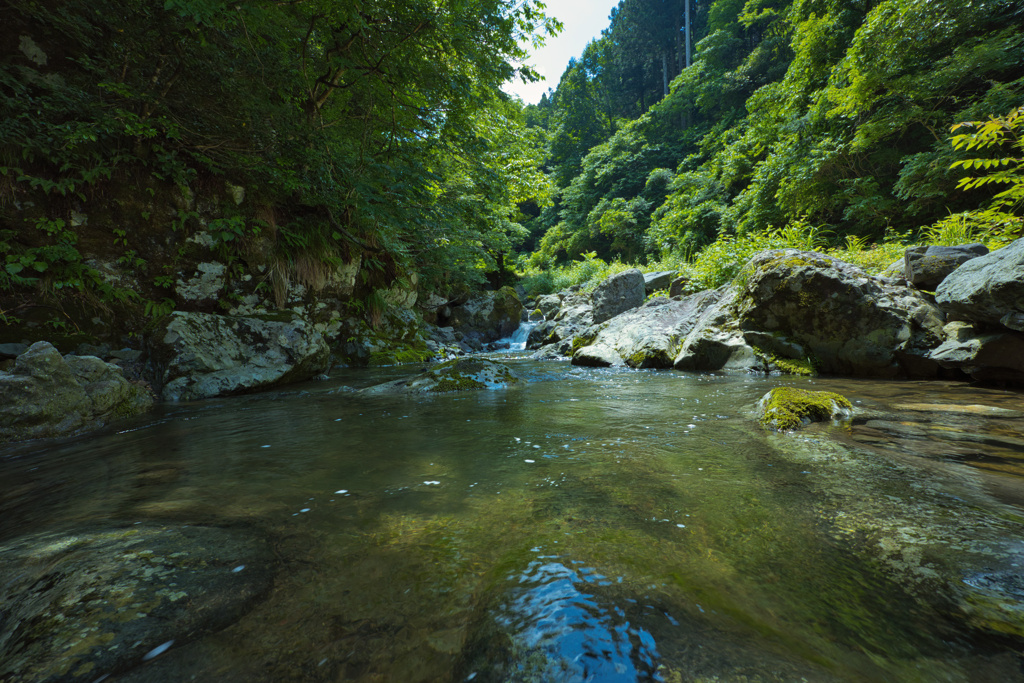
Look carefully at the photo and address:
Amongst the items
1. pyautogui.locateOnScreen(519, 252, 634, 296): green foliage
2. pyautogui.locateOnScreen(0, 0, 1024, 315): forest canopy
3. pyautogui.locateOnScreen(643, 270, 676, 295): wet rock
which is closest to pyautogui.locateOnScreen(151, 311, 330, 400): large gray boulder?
pyautogui.locateOnScreen(0, 0, 1024, 315): forest canopy

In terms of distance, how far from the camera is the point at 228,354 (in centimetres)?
528

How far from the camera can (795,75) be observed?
12.8 metres

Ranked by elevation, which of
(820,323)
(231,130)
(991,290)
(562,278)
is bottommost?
(820,323)

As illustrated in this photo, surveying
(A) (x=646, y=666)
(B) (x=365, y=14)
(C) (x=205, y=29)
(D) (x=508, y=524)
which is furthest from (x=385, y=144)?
(A) (x=646, y=666)

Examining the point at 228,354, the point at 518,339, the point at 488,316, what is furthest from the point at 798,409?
the point at 488,316

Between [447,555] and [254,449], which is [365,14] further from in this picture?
[447,555]

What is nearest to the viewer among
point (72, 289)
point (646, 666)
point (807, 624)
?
point (646, 666)

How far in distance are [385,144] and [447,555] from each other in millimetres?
8208

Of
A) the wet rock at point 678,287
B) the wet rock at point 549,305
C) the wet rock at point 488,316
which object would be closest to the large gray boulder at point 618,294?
the wet rock at point 678,287

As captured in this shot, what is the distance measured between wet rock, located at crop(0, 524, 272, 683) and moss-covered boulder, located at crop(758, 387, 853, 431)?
317 cm

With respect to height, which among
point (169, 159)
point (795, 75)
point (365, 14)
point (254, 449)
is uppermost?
point (795, 75)

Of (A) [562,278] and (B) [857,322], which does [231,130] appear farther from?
(A) [562,278]

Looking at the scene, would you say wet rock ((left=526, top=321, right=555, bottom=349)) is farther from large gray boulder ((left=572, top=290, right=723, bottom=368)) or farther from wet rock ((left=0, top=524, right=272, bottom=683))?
wet rock ((left=0, top=524, right=272, bottom=683))

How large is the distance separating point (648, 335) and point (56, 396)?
7880 millimetres
